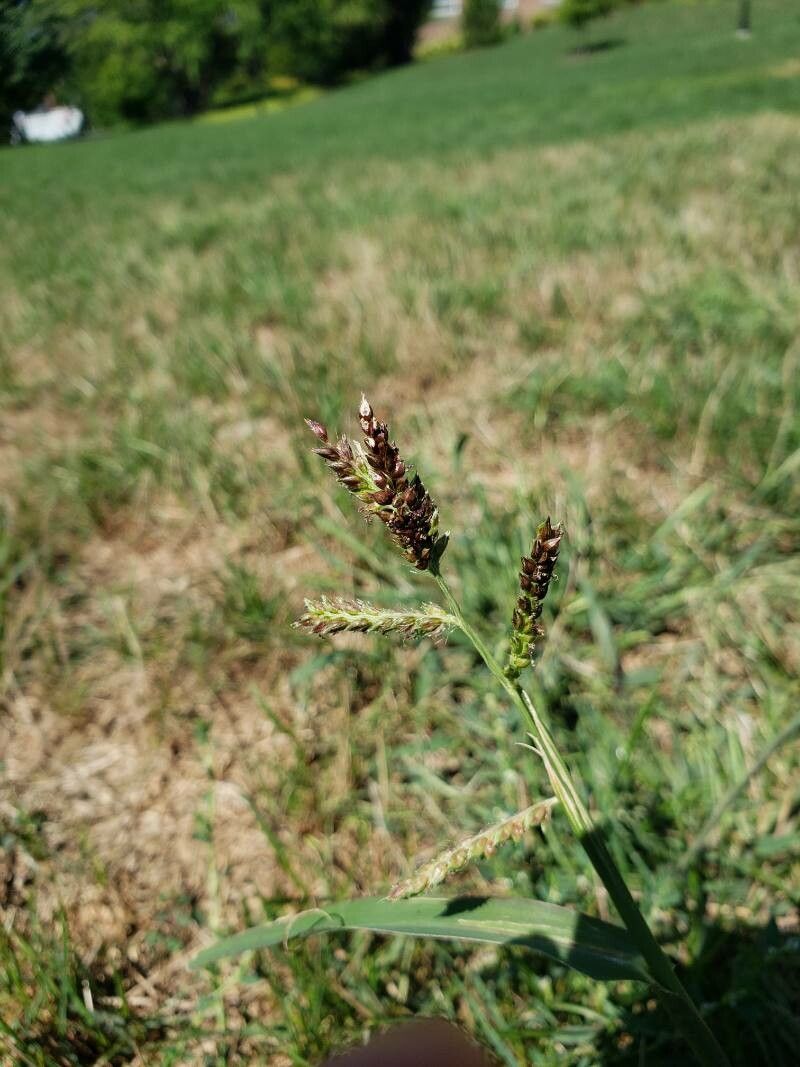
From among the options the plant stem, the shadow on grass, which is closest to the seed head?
the plant stem

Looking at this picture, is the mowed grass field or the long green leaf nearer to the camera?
the long green leaf

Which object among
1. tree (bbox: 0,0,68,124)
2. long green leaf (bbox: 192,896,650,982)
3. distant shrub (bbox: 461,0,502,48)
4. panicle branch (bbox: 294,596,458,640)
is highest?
distant shrub (bbox: 461,0,502,48)

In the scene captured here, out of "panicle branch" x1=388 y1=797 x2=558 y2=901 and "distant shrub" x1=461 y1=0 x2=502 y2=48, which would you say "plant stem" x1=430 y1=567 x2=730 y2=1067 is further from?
"distant shrub" x1=461 y1=0 x2=502 y2=48

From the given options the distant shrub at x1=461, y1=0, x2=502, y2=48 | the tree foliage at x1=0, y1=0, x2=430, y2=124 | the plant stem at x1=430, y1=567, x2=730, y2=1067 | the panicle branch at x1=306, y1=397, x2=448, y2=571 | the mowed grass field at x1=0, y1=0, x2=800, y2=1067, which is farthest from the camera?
the distant shrub at x1=461, y1=0, x2=502, y2=48

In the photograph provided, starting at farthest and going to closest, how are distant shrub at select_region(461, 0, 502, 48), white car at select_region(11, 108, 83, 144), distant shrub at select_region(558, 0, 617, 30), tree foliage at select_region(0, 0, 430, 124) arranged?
distant shrub at select_region(461, 0, 502, 48), distant shrub at select_region(558, 0, 617, 30), tree foliage at select_region(0, 0, 430, 124), white car at select_region(11, 108, 83, 144)

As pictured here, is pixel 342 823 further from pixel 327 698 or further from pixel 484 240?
pixel 484 240

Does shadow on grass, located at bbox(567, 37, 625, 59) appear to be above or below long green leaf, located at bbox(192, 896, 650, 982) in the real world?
above
